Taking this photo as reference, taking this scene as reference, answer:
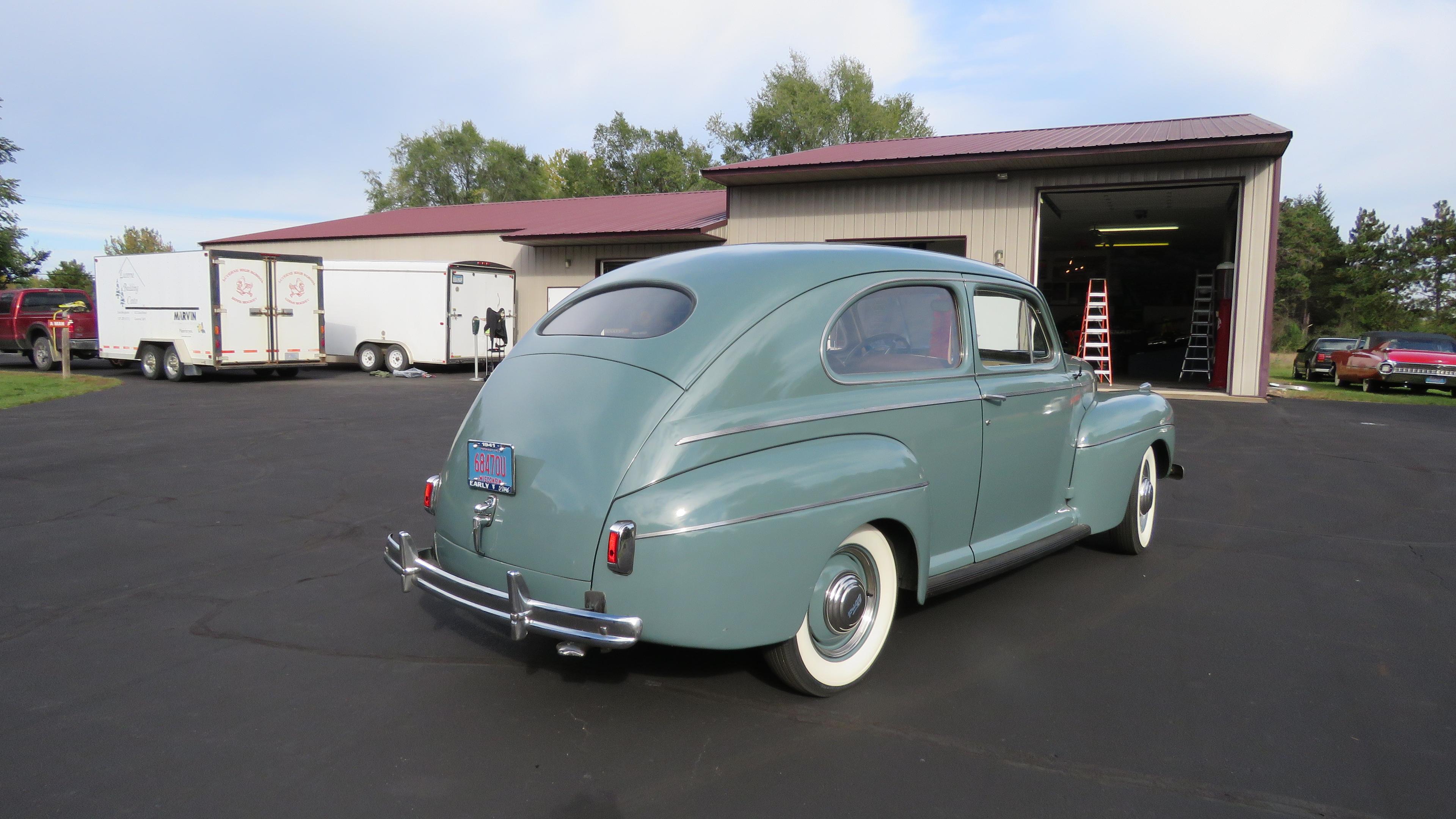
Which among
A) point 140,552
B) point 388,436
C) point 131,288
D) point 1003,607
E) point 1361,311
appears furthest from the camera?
point 1361,311

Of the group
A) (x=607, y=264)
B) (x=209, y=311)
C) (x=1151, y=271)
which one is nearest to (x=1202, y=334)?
(x=1151, y=271)

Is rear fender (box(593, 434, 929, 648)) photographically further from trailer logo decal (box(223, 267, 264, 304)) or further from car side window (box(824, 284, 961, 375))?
trailer logo decal (box(223, 267, 264, 304))

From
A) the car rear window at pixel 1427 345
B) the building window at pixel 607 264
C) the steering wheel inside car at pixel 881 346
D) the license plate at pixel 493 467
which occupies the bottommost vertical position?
the license plate at pixel 493 467

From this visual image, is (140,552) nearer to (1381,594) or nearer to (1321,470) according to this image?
(1381,594)

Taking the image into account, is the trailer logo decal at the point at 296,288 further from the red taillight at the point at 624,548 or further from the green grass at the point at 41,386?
the red taillight at the point at 624,548

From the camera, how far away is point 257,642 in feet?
13.0

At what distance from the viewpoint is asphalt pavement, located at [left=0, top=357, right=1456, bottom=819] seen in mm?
2721

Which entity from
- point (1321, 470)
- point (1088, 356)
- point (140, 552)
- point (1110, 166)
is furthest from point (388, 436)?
point (1088, 356)

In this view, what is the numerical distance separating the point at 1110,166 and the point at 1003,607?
13.8 metres

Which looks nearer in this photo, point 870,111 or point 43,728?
point 43,728

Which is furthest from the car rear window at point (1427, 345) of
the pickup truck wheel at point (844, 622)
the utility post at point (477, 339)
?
the pickup truck wheel at point (844, 622)

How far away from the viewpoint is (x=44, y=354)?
20.2 meters

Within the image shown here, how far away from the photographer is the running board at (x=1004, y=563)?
3.76 metres

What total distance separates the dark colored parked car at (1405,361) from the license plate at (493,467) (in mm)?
22428
